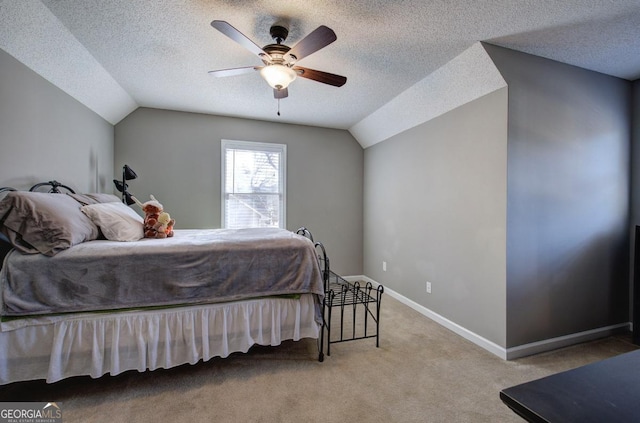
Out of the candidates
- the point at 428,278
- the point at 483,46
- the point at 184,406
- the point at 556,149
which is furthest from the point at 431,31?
the point at 184,406

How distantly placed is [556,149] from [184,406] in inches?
139

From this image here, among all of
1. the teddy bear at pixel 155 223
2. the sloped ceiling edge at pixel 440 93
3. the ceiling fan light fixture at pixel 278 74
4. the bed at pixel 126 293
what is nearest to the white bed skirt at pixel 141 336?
the bed at pixel 126 293

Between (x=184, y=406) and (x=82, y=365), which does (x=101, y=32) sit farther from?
(x=184, y=406)

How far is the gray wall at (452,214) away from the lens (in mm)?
2355

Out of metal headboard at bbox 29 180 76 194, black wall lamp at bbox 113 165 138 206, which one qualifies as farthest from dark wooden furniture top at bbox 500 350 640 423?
black wall lamp at bbox 113 165 138 206

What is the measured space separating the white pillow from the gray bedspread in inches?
8.2

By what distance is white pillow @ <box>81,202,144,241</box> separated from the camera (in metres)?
2.05

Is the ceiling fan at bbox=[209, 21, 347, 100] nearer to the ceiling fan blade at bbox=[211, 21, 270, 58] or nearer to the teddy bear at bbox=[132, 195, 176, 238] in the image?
the ceiling fan blade at bbox=[211, 21, 270, 58]

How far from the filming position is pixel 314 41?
169 cm

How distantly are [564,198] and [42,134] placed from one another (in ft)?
14.8

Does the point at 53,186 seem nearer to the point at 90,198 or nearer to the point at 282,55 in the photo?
the point at 90,198

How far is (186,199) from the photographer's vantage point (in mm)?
3773

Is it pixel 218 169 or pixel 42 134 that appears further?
pixel 218 169

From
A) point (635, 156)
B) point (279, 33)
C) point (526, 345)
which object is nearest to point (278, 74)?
point (279, 33)
